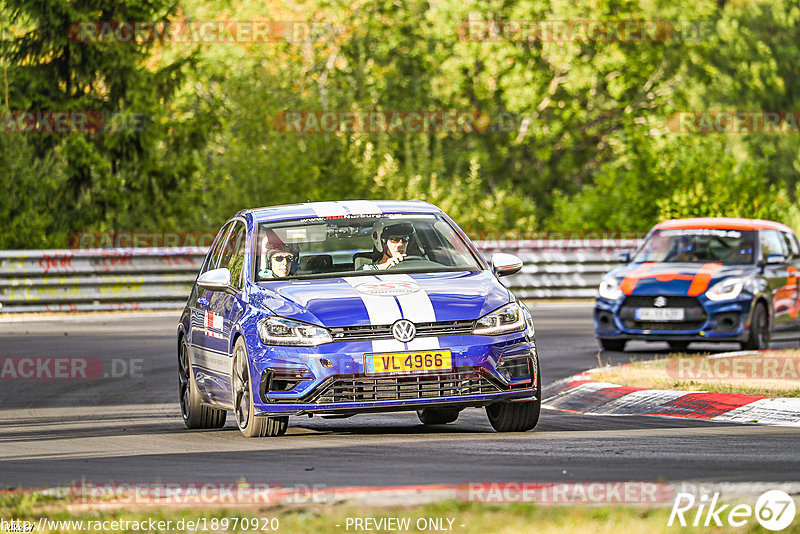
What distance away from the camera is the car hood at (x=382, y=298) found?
401 inches

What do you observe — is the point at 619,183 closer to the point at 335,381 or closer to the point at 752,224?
the point at 752,224

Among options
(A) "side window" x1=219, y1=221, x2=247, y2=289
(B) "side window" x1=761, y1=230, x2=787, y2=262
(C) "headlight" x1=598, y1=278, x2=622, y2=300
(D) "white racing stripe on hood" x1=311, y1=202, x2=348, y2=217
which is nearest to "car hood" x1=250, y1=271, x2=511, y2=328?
(A) "side window" x1=219, y1=221, x2=247, y2=289

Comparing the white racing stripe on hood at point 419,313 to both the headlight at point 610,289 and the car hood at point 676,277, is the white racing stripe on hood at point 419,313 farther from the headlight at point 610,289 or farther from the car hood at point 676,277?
the headlight at point 610,289

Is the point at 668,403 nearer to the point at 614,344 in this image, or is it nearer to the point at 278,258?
the point at 278,258

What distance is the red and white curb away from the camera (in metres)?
11.6

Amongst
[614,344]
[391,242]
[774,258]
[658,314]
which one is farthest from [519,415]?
[774,258]

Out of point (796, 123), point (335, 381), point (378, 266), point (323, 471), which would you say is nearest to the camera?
point (323, 471)

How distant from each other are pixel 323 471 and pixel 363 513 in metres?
1.86

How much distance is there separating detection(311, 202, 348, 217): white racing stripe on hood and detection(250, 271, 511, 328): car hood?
95 centimetres

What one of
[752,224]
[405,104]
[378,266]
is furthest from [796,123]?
[378,266]

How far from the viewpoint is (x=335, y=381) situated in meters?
10.2

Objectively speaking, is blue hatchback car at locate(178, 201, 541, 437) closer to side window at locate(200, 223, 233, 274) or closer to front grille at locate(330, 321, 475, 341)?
front grille at locate(330, 321, 475, 341)

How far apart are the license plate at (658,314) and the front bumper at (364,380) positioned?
8.38 metres

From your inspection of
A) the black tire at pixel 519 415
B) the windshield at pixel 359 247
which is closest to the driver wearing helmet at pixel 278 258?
the windshield at pixel 359 247
